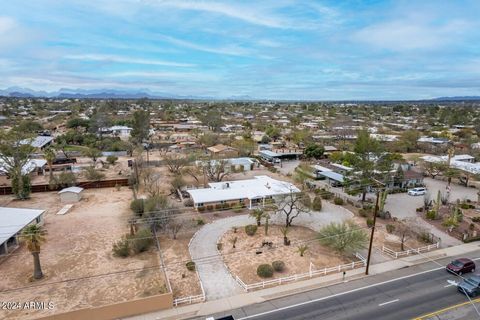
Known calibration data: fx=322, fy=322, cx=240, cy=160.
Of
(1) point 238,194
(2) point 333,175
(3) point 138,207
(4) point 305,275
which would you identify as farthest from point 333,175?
(3) point 138,207

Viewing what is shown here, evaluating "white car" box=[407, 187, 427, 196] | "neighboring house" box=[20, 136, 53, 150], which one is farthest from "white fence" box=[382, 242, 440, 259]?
"neighboring house" box=[20, 136, 53, 150]

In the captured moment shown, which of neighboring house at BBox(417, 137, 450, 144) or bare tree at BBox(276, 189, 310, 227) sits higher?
neighboring house at BBox(417, 137, 450, 144)

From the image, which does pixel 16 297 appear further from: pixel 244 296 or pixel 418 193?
pixel 418 193

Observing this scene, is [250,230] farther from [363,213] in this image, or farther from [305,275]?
[363,213]

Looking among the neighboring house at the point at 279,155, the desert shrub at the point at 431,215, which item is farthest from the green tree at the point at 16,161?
the desert shrub at the point at 431,215

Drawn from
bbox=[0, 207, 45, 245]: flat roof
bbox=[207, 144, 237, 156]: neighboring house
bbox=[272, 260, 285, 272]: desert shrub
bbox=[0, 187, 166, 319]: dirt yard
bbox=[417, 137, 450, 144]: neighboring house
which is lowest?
bbox=[0, 187, 166, 319]: dirt yard

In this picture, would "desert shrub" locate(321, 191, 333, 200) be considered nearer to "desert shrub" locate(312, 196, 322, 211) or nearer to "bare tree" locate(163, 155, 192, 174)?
"desert shrub" locate(312, 196, 322, 211)

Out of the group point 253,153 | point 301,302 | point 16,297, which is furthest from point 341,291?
point 253,153
